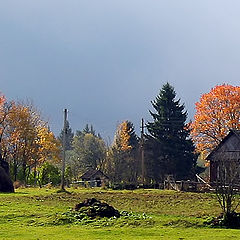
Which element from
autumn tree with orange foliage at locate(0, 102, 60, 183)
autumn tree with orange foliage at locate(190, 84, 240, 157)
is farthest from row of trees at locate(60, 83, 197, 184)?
autumn tree with orange foliage at locate(0, 102, 60, 183)

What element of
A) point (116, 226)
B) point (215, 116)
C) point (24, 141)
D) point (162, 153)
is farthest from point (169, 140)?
point (116, 226)

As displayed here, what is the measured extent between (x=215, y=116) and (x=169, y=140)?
9604 millimetres

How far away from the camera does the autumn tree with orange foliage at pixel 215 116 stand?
64.1 metres

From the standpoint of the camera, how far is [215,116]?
64625 mm

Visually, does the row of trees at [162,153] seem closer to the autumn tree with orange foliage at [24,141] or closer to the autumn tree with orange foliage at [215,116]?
the autumn tree with orange foliage at [215,116]

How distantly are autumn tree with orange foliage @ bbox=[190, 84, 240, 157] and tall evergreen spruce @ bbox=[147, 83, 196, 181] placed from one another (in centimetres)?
542

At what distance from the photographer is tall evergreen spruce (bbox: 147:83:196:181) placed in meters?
71.5

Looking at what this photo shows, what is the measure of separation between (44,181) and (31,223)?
1807 inches

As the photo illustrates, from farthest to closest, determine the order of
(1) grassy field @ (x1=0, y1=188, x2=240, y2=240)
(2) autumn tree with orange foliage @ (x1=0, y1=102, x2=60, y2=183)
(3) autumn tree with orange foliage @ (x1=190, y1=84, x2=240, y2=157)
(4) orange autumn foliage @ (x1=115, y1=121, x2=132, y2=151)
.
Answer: (4) orange autumn foliage @ (x1=115, y1=121, x2=132, y2=151) → (2) autumn tree with orange foliage @ (x1=0, y1=102, x2=60, y2=183) → (3) autumn tree with orange foliage @ (x1=190, y1=84, x2=240, y2=157) → (1) grassy field @ (x1=0, y1=188, x2=240, y2=240)

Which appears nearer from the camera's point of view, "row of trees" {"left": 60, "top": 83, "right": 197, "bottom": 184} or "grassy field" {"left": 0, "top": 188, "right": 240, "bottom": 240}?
"grassy field" {"left": 0, "top": 188, "right": 240, "bottom": 240}

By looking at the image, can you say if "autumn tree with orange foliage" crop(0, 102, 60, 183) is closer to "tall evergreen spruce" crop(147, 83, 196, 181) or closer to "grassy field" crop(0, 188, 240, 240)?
"tall evergreen spruce" crop(147, 83, 196, 181)

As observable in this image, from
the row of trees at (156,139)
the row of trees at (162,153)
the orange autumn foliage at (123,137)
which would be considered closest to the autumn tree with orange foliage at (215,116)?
the row of trees at (156,139)

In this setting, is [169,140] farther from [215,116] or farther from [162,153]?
[215,116]

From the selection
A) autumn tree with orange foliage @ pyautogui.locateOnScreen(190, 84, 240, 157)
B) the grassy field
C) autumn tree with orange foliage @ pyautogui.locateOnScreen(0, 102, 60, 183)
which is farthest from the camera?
autumn tree with orange foliage @ pyautogui.locateOnScreen(0, 102, 60, 183)
